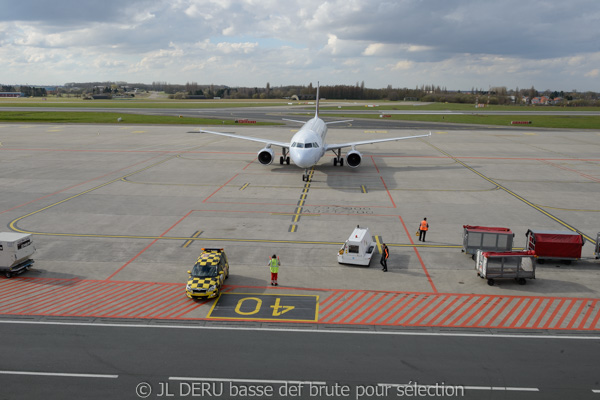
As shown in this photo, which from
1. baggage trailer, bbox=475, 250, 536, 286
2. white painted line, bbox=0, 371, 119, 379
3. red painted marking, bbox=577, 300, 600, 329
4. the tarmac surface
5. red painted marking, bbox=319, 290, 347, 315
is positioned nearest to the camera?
white painted line, bbox=0, 371, 119, 379

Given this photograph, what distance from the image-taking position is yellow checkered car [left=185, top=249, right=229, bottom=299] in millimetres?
19547

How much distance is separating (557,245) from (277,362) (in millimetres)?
17312

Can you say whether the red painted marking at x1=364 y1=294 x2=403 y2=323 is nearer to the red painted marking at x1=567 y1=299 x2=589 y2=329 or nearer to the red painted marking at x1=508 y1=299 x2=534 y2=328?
the red painted marking at x1=508 y1=299 x2=534 y2=328

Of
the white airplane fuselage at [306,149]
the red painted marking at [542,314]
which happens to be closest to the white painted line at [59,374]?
the red painted marking at [542,314]

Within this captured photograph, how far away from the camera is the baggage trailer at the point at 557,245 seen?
→ 24.0m

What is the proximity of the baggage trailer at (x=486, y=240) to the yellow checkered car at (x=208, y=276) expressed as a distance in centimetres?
1326

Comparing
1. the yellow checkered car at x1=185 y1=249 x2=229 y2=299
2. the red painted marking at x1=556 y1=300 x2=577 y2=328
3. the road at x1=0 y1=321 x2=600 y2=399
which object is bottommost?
the road at x1=0 y1=321 x2=600 y2=399

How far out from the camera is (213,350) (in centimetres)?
1580

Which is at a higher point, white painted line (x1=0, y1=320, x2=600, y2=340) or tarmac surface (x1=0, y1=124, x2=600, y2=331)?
tarmac surface (x1=0, y1=124, x2=600, y2=331)

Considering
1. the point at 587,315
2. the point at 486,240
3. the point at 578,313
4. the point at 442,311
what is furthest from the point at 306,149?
the point at 587,315

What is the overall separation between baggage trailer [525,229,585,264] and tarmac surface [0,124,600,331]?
0.54 metres

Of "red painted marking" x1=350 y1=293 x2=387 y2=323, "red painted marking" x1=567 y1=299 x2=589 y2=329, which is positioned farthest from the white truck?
"red painted marking" x1=567 y1=299 x2=589 y2=329

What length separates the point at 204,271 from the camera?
20.4 meters

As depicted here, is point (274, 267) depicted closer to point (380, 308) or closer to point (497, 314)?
point (380, 308)
